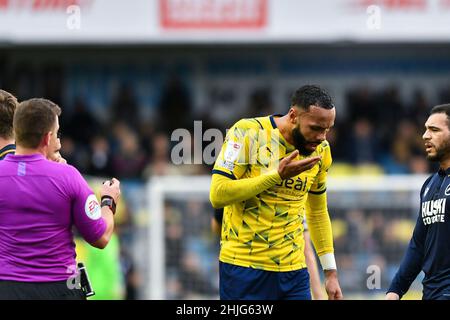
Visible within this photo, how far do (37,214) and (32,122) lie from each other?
0.53m

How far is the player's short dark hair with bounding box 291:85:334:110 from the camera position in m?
6.16

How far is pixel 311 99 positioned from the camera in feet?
20.2

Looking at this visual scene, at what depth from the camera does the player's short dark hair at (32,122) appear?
5.43 m

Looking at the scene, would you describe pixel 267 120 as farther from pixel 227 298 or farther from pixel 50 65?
pixel 50 65

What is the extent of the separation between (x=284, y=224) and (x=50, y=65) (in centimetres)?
1139

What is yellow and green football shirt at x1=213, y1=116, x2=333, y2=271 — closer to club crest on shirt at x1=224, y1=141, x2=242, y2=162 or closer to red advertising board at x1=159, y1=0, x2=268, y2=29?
club crest on shirt at x1=224, y1=141, x2=242, y2=162

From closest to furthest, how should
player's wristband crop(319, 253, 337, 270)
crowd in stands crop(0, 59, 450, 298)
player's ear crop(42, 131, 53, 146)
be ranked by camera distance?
player's ear crop(42, 131, 53, 146) < player's wristband crop(319, 253, 337, 270) < crowd in stands crop(0, 59, 450, 298)

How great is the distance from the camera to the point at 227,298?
20.8 feet

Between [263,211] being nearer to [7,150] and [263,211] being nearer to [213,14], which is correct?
[7,150]

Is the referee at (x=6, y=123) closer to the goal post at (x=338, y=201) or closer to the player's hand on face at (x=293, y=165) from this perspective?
the player's hand on face at (x=293, y=165)

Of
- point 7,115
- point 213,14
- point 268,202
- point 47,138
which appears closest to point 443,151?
point 268,202

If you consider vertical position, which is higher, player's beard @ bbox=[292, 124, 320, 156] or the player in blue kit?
player's beard @ bbox=[292, 124, 320, 156]

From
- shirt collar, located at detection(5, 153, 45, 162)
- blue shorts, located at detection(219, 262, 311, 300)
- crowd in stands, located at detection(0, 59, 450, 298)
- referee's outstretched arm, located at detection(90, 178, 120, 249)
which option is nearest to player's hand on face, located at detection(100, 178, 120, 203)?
referee's outstretched arm, located at detection(90, 178, 120, 249)

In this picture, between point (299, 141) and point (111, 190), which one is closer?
point (111, 190)
